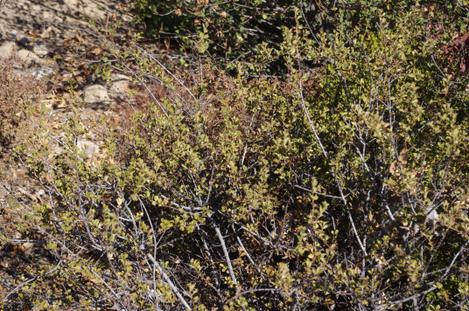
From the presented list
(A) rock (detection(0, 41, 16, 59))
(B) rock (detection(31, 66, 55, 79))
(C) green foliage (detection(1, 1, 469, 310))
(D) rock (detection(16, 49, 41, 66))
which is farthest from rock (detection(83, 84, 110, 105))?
(C) green foliage (detection(1, 1, 469, 310))

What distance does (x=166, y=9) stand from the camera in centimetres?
679

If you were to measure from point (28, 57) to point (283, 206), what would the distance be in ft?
13.3

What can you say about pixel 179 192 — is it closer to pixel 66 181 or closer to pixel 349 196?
pixel 66 181

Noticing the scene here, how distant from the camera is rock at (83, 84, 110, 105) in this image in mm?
5953

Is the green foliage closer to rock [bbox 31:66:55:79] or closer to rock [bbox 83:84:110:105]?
rock [bbox 83:84:110:105]

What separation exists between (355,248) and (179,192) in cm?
105

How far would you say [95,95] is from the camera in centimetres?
604

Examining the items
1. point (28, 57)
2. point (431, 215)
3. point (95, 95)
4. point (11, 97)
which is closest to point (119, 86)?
point (95, 95)

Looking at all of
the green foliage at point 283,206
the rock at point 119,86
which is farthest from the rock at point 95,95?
the green foliage at point 283,206

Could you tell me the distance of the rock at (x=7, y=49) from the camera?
6.27 meters

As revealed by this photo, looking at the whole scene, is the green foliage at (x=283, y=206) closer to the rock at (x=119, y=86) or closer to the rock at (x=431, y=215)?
the rock at (x=431, y=215)

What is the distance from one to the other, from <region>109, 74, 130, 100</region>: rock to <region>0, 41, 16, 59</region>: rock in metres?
1.04

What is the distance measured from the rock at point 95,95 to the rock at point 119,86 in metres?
0.07

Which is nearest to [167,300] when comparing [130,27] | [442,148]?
[442,148]
